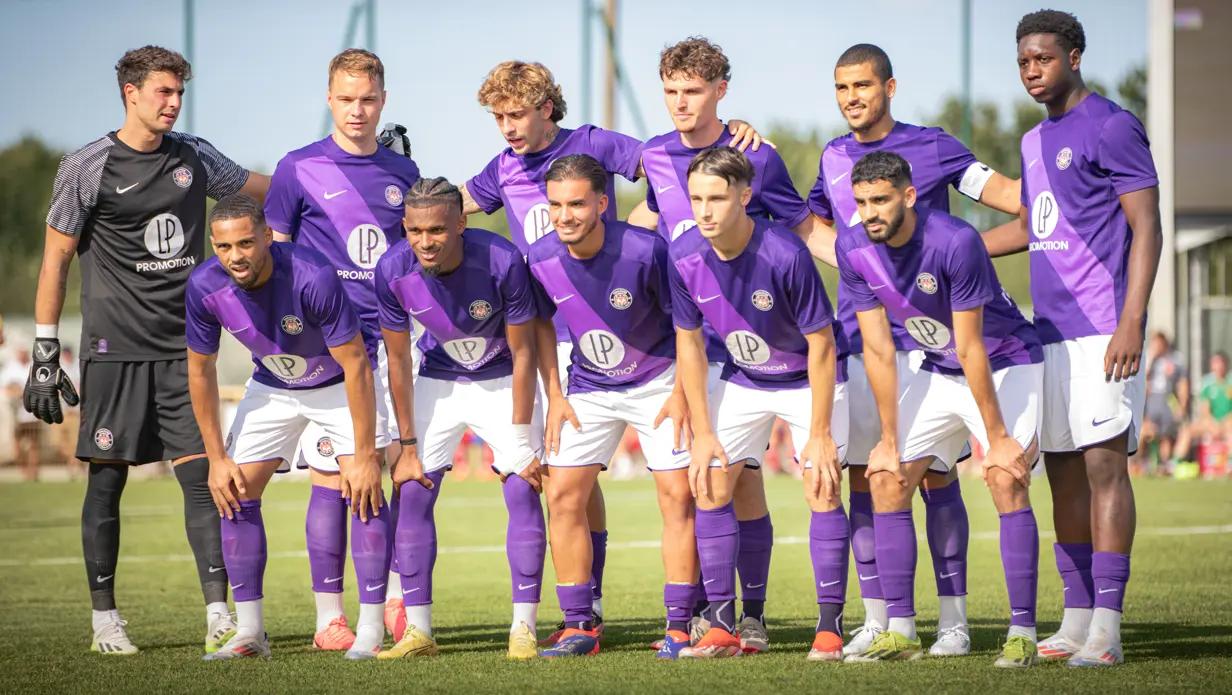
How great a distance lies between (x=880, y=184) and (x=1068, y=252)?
0.88 meters

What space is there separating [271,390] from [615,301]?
1574 millimetres

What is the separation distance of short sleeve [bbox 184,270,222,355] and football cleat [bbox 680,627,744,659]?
2.37 metres

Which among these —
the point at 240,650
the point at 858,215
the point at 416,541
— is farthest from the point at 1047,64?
the point at 240,650

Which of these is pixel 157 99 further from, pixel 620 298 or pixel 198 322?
pixel 620 298

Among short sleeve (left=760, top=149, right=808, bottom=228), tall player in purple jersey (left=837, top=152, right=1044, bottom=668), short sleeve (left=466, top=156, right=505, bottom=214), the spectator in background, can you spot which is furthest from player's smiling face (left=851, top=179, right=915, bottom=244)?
the spectator in background

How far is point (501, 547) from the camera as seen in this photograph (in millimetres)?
11391

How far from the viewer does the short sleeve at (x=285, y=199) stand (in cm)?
662

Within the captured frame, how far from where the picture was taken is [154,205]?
657 centimetres

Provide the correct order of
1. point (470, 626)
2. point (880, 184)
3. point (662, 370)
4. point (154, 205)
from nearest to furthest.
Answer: point (880, 184) < point (662, 370) < point (154, 205) < point (470, 626)

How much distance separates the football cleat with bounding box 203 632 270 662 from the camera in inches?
236

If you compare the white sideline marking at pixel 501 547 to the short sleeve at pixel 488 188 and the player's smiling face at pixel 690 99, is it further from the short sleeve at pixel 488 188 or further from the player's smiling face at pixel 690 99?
the player's smiling face at pixel 690 99

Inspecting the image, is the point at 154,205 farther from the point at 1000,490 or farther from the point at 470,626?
the point at 1000,490

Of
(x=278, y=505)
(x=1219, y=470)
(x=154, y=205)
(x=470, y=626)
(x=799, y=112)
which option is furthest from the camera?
(x=799, y=112)

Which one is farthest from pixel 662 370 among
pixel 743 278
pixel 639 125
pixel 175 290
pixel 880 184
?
pixel 639 125
